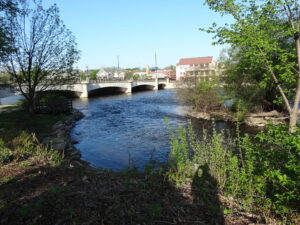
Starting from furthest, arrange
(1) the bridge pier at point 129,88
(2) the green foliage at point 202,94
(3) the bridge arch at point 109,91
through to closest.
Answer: (1) the bridge pier at point 129,88 → (3) the bridge arch at point 109,91 → (2) the green foliage at point 202,94

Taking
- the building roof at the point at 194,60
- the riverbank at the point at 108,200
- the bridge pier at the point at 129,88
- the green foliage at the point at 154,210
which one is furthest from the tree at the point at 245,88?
the building roof at the point at 194,60

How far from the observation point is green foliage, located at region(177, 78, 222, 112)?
2100 cm

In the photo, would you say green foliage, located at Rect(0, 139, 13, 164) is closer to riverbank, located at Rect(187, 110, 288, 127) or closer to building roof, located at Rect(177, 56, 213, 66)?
riverbank, located at Rect(187, 110, 288, 127)

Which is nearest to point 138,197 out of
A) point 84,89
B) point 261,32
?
point 261,32

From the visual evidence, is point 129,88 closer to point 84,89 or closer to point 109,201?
point 84,89

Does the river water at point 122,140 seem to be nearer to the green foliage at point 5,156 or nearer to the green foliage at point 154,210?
the green foliage at point 154,210

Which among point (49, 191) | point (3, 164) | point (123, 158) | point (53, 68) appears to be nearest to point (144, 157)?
point (123, 158)

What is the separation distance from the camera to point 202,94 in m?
21.6

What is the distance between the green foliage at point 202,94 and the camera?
68.9 ft

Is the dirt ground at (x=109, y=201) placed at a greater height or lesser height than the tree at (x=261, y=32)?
lesser

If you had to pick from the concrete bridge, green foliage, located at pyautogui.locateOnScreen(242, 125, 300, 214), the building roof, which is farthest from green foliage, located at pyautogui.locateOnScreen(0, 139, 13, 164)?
the building roof

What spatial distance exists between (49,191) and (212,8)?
8.37 metres

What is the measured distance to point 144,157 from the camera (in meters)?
10.7

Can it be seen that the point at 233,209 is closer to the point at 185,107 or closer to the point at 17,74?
the point at 17,74
